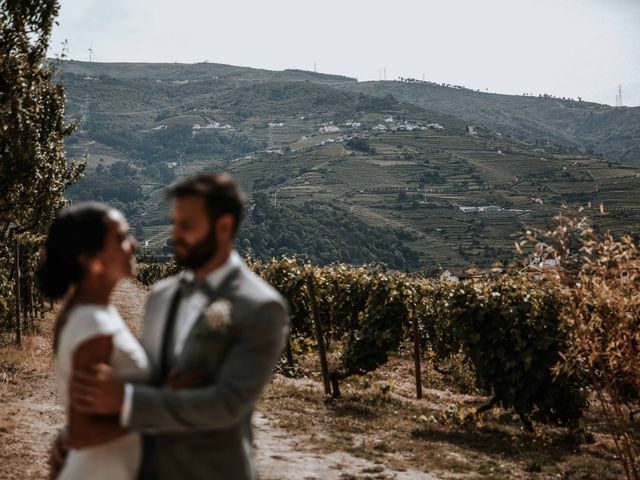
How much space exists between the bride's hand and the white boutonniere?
0.53 ft

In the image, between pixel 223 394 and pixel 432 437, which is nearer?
pixel 223 394

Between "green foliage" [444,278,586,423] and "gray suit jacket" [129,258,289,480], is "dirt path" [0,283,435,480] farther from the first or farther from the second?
"gray suit jacket" [129,258,289,480]

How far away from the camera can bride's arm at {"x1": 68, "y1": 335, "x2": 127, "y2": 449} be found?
98.5 inches

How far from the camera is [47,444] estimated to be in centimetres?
924

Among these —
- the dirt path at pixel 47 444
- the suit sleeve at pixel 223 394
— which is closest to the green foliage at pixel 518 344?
the dirt path at pixel 47 444

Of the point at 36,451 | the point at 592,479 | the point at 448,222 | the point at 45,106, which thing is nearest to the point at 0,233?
the point at 45,106

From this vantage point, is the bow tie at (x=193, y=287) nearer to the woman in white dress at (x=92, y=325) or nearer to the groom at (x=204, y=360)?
the groom at (x=204, y=360)

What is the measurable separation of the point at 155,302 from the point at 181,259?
0.24m

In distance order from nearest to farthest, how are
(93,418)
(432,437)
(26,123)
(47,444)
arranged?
(93,418)
(47,444)
(432,437)
(26,123)

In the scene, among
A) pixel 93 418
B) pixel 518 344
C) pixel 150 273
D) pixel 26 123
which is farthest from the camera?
pixel 150 273

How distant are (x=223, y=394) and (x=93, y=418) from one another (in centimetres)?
49

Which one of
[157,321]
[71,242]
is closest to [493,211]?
[157,321]

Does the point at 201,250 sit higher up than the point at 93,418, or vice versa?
the point at 201,250

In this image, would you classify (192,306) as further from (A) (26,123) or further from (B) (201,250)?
(A) (26,123)
